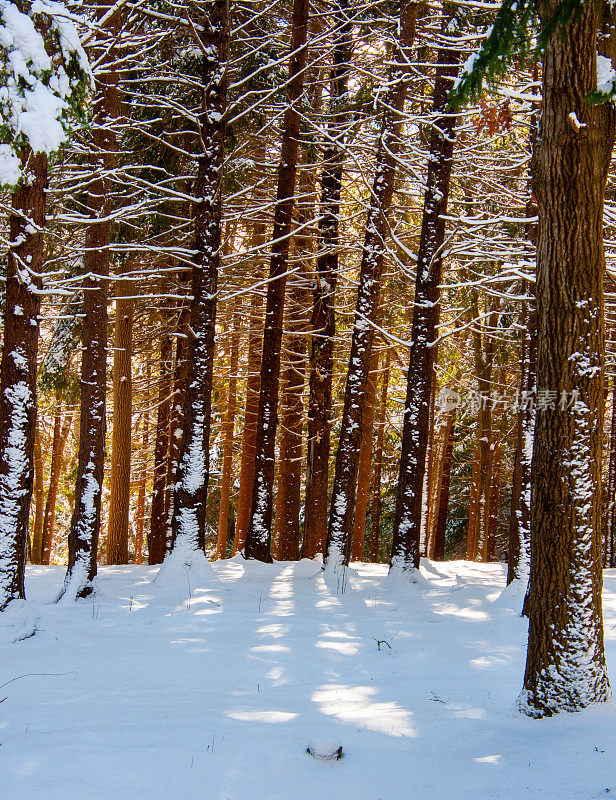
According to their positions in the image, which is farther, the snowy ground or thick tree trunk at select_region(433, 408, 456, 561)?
thick tree trunk at select_region(433, 408, 456, 561)

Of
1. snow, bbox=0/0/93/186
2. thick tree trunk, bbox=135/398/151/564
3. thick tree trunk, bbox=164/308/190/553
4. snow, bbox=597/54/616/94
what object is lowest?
thick tree trunk, bbox=135/398/151/564

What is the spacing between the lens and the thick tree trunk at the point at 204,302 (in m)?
9.99

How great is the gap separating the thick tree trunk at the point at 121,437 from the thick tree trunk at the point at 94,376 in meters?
4.88

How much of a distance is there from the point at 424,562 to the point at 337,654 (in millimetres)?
8071

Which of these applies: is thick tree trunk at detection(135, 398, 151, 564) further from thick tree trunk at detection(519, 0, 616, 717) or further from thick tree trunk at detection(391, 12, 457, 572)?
thick tree trunk at detection(519, 0, 616, 717)

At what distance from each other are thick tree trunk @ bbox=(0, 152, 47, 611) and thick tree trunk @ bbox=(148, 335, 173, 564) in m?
7.03

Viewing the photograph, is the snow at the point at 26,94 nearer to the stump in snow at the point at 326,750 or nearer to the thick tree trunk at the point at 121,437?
the stump in snow at the point at 326,750

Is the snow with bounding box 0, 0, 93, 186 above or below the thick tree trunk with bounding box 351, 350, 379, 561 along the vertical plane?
above

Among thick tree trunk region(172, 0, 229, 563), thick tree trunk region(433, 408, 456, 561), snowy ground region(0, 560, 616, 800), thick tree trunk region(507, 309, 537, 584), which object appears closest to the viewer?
snowy ground region(0, 560, 616, 800)

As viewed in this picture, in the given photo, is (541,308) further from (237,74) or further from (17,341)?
(237,74)

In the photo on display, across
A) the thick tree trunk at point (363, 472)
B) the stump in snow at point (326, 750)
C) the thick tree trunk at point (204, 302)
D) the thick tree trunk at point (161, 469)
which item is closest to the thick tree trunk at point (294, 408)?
the thick tree trunk at point (363, 472)

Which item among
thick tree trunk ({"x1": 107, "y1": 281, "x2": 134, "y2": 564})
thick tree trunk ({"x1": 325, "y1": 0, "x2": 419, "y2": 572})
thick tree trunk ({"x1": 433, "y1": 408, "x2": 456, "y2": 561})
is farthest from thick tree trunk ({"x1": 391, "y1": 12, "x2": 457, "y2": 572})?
thick tree trunk ({"x1": 433, "y1": 408, "x2": 456, "y2": 561})

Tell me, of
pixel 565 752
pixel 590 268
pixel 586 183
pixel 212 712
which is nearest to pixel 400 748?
pixel 565 752

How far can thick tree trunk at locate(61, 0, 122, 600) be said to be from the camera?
919 centimetres
